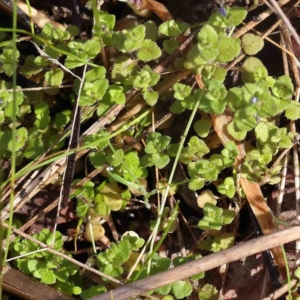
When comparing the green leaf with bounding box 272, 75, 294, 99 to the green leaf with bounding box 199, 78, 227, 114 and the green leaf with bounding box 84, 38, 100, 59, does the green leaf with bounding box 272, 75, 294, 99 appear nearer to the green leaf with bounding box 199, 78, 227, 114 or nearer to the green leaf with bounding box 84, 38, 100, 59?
the green leaf with bounding box 199, 78, 227, 114

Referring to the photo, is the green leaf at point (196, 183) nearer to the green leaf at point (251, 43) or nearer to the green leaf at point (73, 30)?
the green leaf at point (251, 43)

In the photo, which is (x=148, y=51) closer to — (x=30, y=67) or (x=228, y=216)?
(x=30, y=67)

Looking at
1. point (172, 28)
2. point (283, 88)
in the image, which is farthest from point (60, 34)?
point (283, 88)

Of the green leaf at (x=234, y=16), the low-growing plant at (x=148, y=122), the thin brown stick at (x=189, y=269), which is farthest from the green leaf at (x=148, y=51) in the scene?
the thin brown stick at (x=189, y=269)

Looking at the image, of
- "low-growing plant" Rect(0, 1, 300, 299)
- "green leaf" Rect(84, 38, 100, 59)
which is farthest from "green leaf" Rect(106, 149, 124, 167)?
"green leaf" Rect(84, 38, 100, 59)

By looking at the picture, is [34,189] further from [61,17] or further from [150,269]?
[61,17]

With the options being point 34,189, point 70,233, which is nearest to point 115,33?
point 34,189
